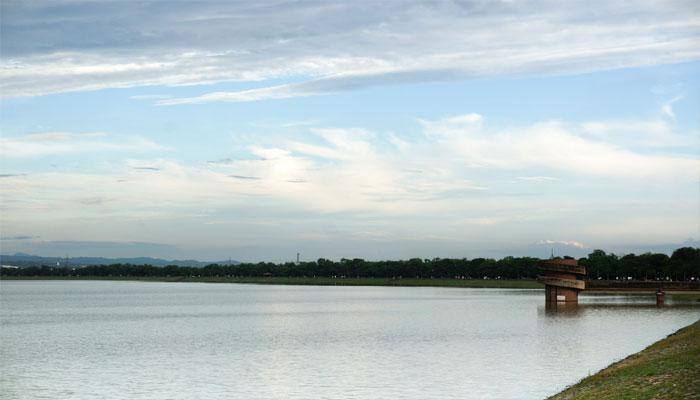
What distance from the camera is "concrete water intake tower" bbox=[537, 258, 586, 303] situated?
118 m

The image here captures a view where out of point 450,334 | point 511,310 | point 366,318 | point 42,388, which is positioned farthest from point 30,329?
point 511,310

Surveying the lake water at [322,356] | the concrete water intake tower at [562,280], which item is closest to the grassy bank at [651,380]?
the lake water at [322,356]

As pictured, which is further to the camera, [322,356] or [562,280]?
[562,280]

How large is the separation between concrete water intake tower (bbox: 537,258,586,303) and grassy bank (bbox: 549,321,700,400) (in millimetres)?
76650

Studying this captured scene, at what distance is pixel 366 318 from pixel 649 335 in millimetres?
38182

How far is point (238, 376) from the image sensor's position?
45188 millimetres

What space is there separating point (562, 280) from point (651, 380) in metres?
88.7

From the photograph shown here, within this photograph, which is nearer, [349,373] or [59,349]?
[349,373]

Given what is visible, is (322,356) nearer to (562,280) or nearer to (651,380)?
(651,380)

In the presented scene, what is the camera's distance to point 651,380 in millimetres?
31672

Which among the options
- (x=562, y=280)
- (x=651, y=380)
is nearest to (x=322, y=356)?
(x=651, y=380)

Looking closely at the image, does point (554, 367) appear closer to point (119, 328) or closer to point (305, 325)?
point (305, 325)

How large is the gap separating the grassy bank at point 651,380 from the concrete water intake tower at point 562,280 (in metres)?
76.7

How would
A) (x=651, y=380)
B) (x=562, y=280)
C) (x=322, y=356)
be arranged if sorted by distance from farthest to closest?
(x=562, y=280) < (x=322, y=356) < (x=651, y=380)
